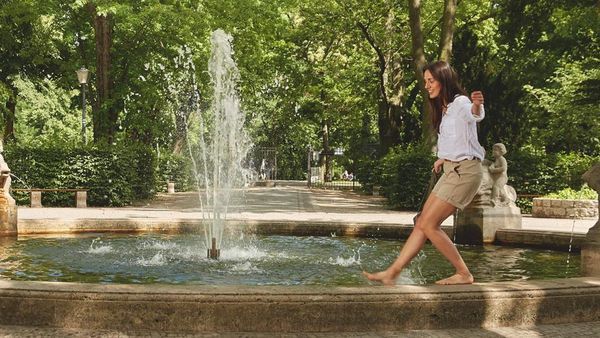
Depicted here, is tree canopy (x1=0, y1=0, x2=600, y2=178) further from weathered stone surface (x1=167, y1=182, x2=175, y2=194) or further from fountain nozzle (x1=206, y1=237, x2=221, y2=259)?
fountain nozzle (x1=206, y1=237, x2=221, y2=259)

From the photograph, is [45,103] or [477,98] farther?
[45,103]

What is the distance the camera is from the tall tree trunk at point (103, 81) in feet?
93.8

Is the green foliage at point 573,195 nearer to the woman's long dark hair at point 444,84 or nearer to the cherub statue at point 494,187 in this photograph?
the cherub statue at point 494,187

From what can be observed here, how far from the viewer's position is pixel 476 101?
5992 millimetres

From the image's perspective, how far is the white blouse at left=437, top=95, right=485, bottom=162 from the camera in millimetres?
6172

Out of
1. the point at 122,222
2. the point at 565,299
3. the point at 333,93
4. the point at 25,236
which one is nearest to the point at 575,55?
the point at 122,222

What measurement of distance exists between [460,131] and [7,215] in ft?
29.8

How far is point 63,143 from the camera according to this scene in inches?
1019

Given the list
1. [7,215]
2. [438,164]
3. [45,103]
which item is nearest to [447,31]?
[7,215]

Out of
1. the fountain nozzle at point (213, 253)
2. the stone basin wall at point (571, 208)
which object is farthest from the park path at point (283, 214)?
the fountain nozzle at point (213, 253)

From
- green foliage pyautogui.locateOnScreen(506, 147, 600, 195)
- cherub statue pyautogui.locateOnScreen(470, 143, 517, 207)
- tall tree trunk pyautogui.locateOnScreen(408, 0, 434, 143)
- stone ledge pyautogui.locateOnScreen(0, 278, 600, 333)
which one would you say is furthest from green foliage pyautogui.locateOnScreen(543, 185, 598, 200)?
stone ledge pyautogui.locateOnScreen(0, 278, 600, 333)

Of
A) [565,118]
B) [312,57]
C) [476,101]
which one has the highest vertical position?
[312,57]

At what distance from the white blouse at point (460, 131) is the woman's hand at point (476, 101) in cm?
5

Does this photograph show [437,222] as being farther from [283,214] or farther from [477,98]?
[283,214]
